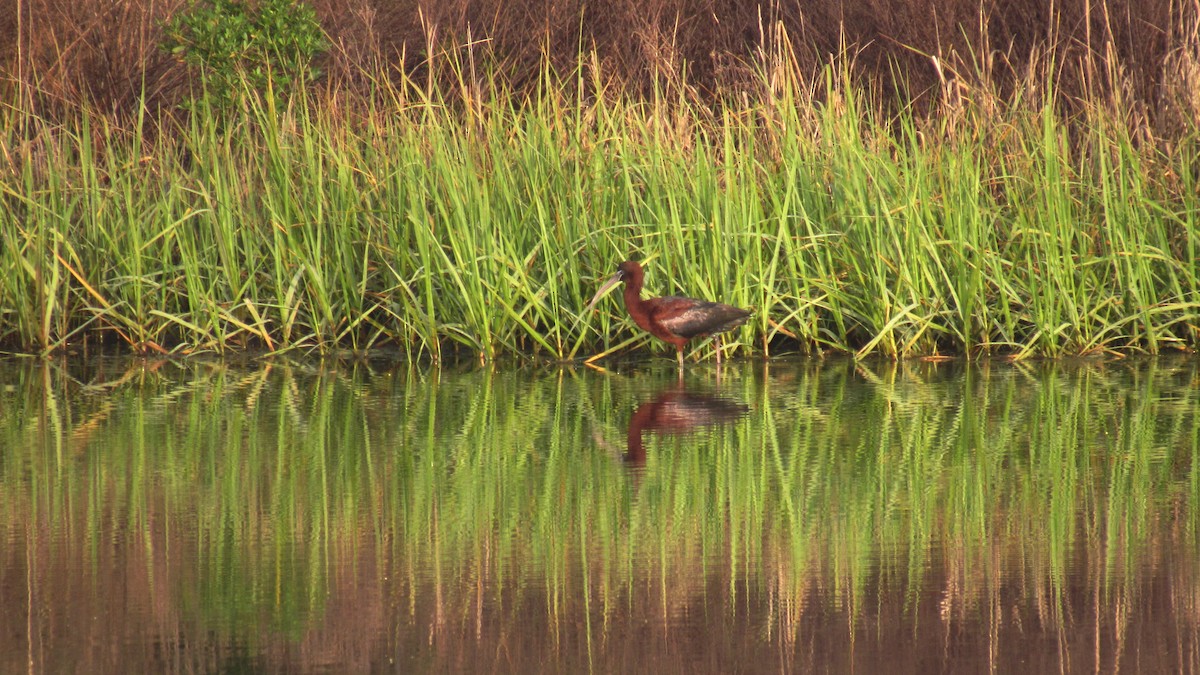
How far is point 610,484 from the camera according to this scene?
554 centimetres

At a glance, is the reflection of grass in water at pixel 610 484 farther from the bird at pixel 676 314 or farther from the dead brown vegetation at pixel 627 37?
the dead brown vegetation at pixel 627 37

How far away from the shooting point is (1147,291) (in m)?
8.55

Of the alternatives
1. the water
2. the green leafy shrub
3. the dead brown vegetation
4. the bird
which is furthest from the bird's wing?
the dead brown vegetation

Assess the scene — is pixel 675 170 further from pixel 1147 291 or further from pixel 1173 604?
pixel 1173 604

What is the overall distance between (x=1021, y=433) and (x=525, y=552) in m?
2.50

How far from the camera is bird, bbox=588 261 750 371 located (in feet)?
26.6

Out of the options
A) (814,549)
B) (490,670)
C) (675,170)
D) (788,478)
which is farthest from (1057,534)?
(675,170)

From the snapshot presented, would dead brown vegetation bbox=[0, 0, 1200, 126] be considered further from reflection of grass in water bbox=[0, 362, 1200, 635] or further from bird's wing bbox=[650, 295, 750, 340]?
reflection of grass in water bbox=[0, 362, 1200, 635]

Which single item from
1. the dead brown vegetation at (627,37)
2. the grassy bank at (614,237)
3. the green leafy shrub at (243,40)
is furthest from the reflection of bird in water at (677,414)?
the dead brown vegetation at (627,37)

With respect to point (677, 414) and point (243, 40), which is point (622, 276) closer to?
point (677, 414)

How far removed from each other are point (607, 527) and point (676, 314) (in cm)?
327

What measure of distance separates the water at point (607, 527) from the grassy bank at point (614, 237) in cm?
85

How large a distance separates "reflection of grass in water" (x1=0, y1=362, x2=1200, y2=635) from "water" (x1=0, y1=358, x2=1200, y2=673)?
0.7 inches

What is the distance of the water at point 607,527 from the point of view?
379cm
